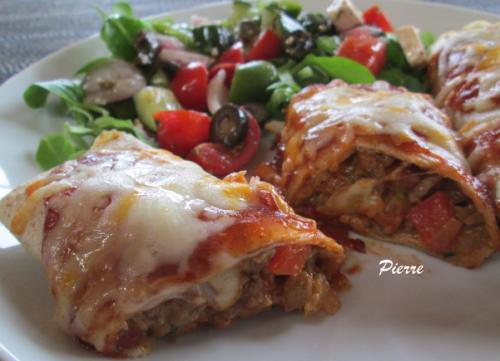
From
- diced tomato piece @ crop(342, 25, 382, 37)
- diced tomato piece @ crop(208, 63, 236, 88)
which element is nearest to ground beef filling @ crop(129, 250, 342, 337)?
diced tomato piece @ crop(208, 63, 236, 88)

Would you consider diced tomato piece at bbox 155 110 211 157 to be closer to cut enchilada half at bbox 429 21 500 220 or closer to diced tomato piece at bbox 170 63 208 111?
diced tomato piece at bbox 170 63 208 111

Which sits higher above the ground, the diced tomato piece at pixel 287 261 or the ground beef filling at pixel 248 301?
the diced tomato piece at pixel 287 261

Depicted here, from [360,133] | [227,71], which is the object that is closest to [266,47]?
[227,71]

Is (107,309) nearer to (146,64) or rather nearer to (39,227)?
(39,227)

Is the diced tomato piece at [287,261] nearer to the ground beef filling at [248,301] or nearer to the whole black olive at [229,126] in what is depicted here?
the ground beef filling at [248,301]

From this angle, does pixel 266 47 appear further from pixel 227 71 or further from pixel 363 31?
pixel 363 31

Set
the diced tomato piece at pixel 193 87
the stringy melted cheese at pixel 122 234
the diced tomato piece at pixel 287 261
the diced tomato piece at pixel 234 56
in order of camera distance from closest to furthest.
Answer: the stringy melted cheese at pixel 122 234 < the diced tomato piece at pixel 287 261 < the diced tomato piece at pixel 193 87 < the diced tomato piece at pixel 234 56

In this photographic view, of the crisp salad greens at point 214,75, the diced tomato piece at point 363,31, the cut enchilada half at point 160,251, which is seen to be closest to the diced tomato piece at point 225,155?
the crisp salad greens at point 214,75

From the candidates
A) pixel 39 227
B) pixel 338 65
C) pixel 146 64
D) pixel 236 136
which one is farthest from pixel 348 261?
pixel 146 64
